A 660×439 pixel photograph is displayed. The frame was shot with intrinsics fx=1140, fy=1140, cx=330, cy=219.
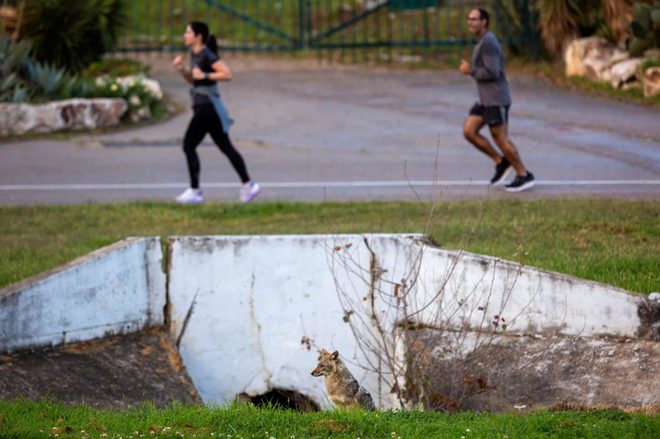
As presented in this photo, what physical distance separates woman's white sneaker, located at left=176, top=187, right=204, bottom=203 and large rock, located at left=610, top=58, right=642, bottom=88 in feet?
27.0

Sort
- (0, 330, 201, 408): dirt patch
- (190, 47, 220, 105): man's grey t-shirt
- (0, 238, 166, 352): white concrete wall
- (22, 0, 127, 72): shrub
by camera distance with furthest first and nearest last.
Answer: (22, 0, 127, 72): shrub, (190, 47, 220, 105): man's grey t-shirt, (0, 238, 166, 352): white concrete wall, (0, 330, 201, 408): dirt patch

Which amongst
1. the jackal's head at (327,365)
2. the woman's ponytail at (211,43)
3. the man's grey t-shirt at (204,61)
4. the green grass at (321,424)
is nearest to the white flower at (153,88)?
the woman's ponytail at (211,43)

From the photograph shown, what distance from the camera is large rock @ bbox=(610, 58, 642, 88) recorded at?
1720 cm

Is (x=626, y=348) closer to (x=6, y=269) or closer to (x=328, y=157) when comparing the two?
(x=6, y=269)

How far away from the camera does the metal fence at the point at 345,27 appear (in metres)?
20.7

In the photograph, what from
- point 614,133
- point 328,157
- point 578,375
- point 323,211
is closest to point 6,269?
point 323,211

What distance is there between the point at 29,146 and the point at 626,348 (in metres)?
10.0

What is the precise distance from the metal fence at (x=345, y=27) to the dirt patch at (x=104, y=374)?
462 inches

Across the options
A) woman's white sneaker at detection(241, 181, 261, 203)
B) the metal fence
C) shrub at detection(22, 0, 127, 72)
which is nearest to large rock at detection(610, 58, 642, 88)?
the metal fence

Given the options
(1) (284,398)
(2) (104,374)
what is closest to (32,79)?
(1) (284,398)

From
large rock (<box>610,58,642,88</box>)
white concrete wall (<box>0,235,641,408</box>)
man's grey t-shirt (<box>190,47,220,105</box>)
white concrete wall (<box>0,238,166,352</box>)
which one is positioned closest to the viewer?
white concrete wall (<box>0,238,166,352</box>)

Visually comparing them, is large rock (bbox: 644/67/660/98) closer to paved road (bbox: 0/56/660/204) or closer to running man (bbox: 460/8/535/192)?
paved road (bbox: 0/56/660/204)

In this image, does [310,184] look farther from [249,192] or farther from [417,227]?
[417,227]

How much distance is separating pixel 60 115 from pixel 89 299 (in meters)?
8.07
